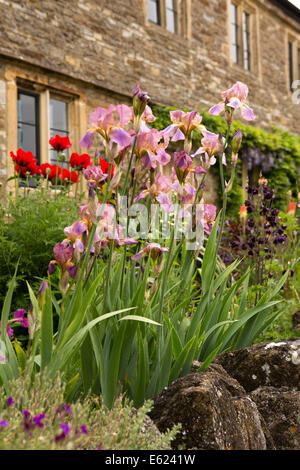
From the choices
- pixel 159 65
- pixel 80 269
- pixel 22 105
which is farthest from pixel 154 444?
pixel 159 65

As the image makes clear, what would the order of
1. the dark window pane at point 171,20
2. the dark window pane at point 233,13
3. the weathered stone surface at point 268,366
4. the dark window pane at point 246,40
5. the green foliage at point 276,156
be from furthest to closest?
the dark window pane at point 246,40 → the dark window pane at point 233,13 → the green foliage at point 276,156 → the dark window pane at point 171,20 → the weathered stone surface at point 268,366

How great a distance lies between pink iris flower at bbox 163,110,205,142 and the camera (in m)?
2.03

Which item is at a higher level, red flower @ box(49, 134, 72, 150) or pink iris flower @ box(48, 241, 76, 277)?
→ red flower @ box(49, 134, 72, 150)

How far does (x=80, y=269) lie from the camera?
6.42 feet

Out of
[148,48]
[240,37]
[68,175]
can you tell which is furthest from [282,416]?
[240,37]

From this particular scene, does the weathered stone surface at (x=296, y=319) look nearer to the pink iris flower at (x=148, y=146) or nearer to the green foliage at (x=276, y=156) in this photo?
the pink iris flower at (x=148, y=146)

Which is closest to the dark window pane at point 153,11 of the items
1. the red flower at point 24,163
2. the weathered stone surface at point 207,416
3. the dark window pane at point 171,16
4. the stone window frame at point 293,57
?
the dark window pane at point 171,16

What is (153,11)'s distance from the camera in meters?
9.75

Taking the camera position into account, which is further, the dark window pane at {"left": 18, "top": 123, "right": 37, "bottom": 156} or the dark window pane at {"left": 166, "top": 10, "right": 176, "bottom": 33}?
the dark window pane at {"left": 166, "top": 10, "right": 176, "bottom": 33}

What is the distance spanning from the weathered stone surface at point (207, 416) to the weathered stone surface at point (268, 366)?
0.43m

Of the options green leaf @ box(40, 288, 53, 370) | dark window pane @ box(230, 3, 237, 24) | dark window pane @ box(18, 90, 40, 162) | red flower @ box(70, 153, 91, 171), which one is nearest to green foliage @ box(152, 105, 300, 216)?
dark window pane @ box(230, 3, 237, 24)

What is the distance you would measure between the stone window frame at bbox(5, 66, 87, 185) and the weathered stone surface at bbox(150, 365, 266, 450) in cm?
557

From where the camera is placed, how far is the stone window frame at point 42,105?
7.07 m

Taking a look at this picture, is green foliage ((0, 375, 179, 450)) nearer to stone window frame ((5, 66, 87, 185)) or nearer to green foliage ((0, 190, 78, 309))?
green foliage ((0, 190, 78, 309))
